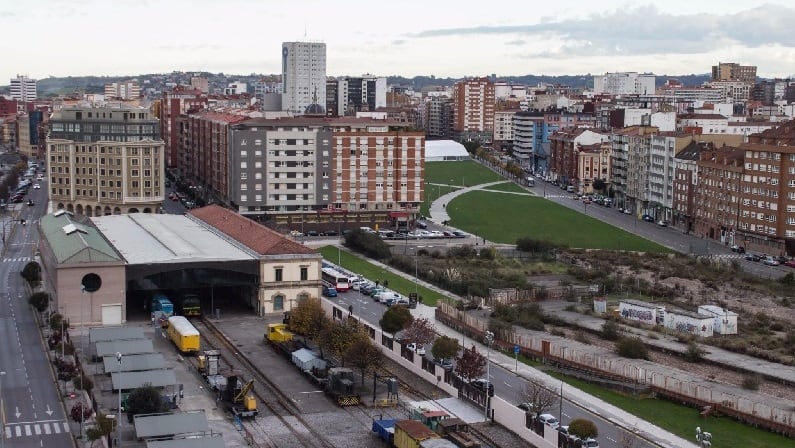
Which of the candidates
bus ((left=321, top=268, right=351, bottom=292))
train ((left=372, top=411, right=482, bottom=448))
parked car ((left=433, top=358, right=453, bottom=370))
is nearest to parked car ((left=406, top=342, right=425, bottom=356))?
parked car ((left=433, top=358, right=453, bottom=370))

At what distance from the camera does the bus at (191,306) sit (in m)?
36.7

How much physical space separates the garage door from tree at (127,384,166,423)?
10.9 metres

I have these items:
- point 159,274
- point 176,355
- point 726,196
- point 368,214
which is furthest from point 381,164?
point 176,355

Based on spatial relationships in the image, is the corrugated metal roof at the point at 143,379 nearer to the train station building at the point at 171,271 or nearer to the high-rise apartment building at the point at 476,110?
the train station building at the point at 171,271

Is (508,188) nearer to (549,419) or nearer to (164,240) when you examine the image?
(164,240)

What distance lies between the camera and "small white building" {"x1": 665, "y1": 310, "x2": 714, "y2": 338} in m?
35.2

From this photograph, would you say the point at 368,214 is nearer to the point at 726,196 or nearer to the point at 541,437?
the point at 726,196

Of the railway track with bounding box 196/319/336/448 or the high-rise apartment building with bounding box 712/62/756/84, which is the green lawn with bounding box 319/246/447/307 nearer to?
the railway track with bounding box 196/319/336/448

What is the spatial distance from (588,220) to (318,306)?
3657 cm

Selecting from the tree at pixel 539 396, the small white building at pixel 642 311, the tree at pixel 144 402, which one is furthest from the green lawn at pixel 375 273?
the tree at pixel 144 402

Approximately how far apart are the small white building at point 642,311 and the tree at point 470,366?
11040 millimetres

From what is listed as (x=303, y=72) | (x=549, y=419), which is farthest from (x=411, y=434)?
(x=303, y=72)

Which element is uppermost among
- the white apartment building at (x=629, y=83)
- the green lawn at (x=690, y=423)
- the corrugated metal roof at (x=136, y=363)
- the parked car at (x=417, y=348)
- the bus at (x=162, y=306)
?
the white apartment building at (x=629, y=83)

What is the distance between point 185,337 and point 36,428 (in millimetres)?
A: 7274
